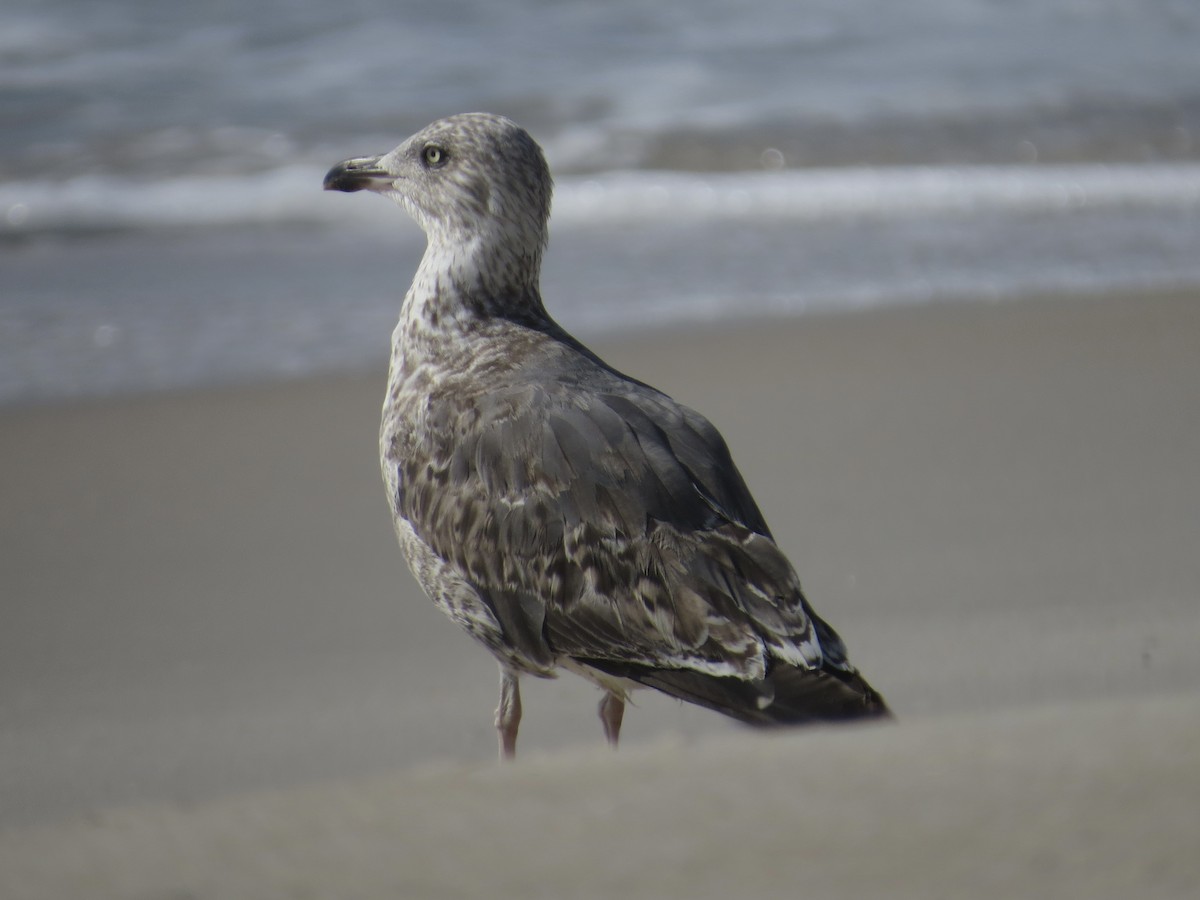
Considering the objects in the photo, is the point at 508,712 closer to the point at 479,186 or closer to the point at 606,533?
the point at 606,533

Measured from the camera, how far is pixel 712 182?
35.3ft

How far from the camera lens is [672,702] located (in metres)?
4.27

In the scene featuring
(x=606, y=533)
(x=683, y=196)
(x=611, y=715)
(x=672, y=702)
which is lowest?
(x=672, y=702)

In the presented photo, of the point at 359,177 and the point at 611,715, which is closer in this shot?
the point at 611,715

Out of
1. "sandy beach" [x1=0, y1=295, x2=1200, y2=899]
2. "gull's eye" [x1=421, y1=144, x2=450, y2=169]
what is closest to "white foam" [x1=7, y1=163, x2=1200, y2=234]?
"sandy beach" [x1=0, y1=295, x2=1200, y2=899]

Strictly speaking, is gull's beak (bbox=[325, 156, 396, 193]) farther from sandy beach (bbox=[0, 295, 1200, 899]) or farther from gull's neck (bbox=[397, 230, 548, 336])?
sandy beach (bbox=[0, 295, 1200, 899])

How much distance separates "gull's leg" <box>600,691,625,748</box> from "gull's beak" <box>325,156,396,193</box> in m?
1.54

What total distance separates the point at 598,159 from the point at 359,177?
7007mm

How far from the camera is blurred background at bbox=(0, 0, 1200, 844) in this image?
4227mm

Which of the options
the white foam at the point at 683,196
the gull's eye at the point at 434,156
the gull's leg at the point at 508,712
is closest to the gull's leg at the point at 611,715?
the gull's leg at the point at 508,712

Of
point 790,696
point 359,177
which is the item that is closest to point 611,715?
point 790,696

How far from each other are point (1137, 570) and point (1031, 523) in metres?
0.43

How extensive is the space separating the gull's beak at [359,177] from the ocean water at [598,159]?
86.7 inches

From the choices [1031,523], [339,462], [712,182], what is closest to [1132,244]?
[712,182]
